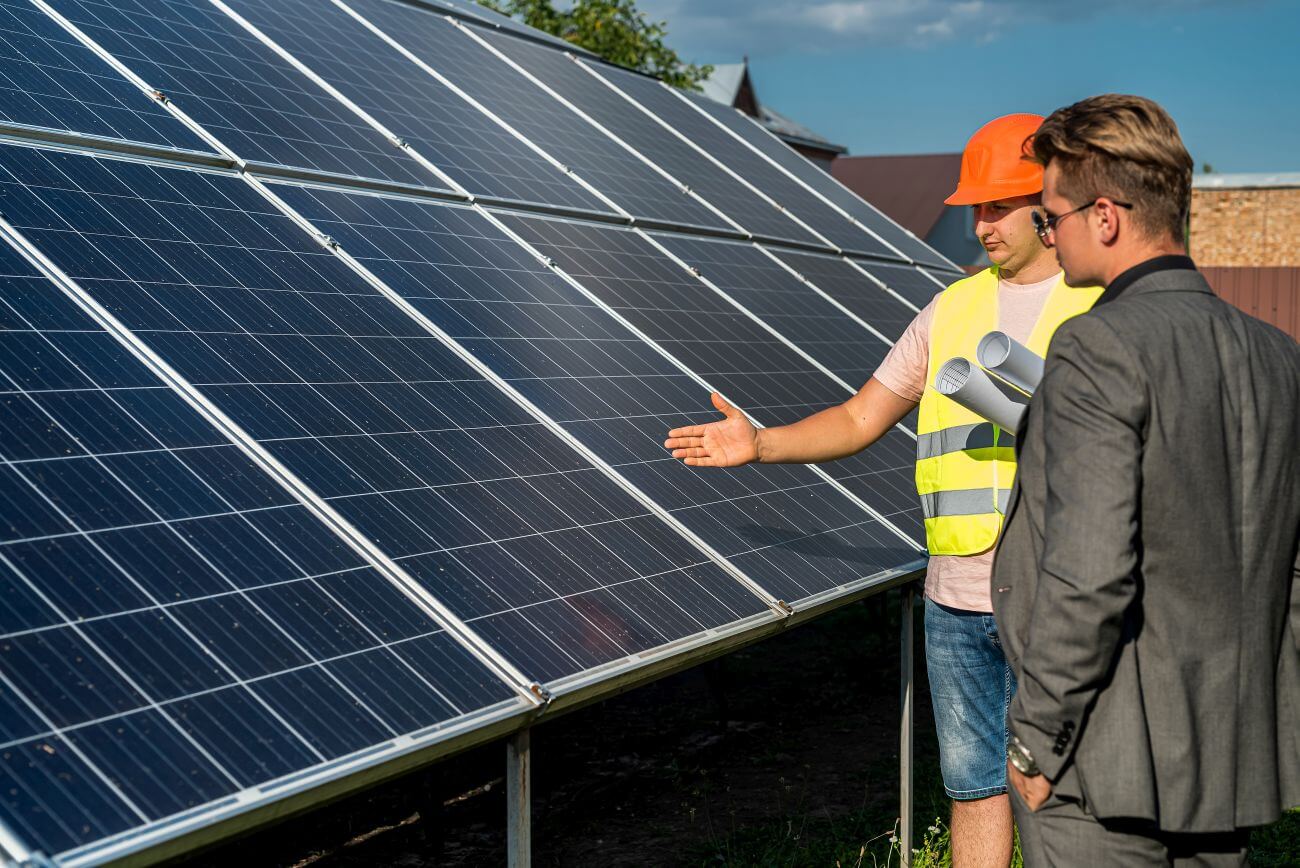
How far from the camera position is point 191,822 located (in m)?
2.73

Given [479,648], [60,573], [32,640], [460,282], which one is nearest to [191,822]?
[32,640]

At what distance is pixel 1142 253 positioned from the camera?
3129 mm

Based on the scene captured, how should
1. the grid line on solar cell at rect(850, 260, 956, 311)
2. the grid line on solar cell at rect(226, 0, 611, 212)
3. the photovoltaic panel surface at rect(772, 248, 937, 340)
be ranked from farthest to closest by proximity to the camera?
1. the grid line on solar cell at rect(850, 260, 956, 311)
2. the photovoltaic panel surface at rect(772, 248, 937, 340)
3. the grid line on solar cell at rect(226, 0, 611, 212)

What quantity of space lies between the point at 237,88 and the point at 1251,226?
31.7 meters

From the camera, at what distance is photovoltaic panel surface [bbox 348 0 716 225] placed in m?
8.32

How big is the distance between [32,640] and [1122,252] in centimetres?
257

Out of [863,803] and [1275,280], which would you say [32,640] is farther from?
[1275,280]

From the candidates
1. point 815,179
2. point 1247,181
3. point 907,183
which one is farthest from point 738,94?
point 815,179

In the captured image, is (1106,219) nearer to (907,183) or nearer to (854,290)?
(854,290)

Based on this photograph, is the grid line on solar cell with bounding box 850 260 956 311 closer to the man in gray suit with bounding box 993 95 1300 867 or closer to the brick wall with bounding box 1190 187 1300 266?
the man in gray suit with bounding box 993 95 1300 867

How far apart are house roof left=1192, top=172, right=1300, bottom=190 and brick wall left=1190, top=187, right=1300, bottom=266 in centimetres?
14

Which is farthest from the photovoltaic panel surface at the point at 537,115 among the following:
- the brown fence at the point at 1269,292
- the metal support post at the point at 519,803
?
the brown fence at the point at 1269,292

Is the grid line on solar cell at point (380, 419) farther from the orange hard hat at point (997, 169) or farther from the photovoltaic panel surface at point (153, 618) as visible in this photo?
the orange hard hat at point (997, 169)

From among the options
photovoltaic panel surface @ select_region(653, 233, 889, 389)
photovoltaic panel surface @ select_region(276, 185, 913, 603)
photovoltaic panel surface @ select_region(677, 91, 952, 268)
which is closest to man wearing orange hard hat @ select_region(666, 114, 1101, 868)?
photovoltaic panel surface @ select_region(276, 185, 913, 603)
